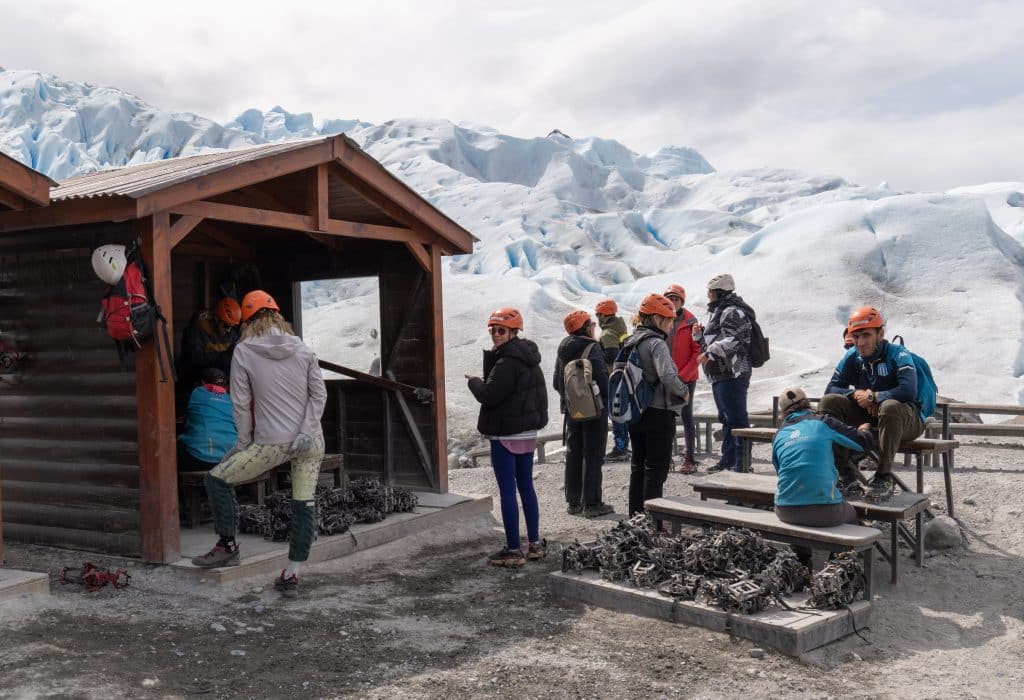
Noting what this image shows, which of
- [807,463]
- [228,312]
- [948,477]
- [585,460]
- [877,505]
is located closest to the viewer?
[807,463]

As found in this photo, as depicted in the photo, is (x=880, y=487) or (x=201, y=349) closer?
(x=880, y=487)

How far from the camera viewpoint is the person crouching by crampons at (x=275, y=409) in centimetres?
511

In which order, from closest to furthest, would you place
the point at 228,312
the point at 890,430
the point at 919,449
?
the point at 890,430, the point at 919,449, the point at 228,312

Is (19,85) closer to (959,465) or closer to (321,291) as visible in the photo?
(321,291)

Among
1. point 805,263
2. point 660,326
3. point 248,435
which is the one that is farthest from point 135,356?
point 805,263

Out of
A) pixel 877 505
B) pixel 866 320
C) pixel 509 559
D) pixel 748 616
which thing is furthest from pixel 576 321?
pixel 748 616

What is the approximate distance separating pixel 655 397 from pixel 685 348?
124 inches

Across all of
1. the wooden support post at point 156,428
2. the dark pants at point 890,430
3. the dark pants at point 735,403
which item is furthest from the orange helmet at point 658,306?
the wooden support post at point 156,428

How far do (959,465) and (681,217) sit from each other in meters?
22.2

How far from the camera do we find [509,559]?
20.3ft

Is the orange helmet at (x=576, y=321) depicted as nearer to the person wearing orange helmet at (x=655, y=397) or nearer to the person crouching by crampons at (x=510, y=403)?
the person wearing orange helmet at (x=655, y=397)

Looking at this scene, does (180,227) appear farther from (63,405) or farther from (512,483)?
(512,483)

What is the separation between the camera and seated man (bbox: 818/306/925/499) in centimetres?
602

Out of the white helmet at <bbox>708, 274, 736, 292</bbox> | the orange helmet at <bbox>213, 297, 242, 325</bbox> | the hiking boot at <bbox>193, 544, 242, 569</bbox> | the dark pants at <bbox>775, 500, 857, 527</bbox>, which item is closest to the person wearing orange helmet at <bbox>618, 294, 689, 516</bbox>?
the dark pants at <bbox>775, 500, 857, 527</bbox>
